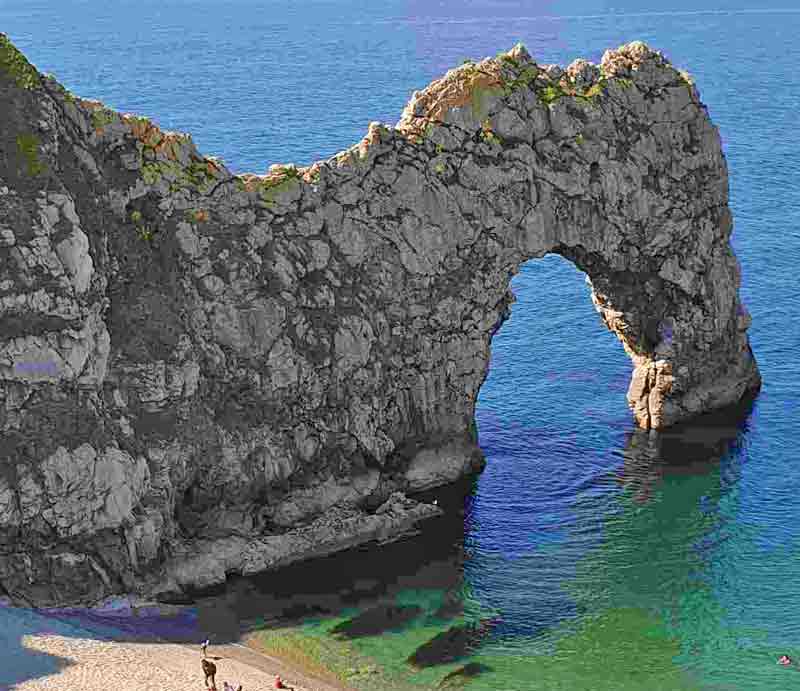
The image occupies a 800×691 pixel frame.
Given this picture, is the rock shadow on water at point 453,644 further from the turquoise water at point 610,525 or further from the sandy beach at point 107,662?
the sandy beach at point 107,662

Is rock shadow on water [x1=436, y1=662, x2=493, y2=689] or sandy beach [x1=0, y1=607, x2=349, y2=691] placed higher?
sandy beach [x1=0, y1=607, x2=349, y2=691]

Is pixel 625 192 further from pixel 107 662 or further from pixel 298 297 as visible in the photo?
pixel 107 662

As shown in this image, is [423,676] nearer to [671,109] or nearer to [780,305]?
[671,109]

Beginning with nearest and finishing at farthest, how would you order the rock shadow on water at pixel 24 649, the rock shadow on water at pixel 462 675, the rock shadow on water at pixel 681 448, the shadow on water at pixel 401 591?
the rock shadow on water at pixel 24 649
the rock shadow on water at pixel 462 675
the shadow on water at pixel 401 591
the rock shadow on water at pixel 681 448

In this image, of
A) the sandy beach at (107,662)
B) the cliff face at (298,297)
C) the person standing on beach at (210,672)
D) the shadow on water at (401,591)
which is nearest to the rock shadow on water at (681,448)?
the shadow on water at (401,591)

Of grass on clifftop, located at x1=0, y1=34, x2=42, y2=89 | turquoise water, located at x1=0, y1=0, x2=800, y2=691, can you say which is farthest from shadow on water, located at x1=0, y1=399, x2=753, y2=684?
grass on clifftop, located at x1=0, y1=34, x2=42, y2=89

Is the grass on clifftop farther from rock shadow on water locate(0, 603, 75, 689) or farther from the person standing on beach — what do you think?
the person standing on beach
